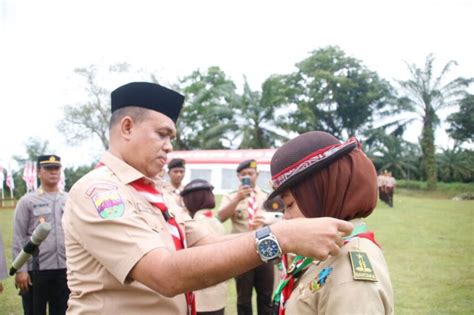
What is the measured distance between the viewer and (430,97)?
4.37 metres

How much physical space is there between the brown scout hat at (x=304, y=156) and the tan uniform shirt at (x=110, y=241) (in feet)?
1.80

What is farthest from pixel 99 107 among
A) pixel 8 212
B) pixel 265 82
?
pixel 8 212

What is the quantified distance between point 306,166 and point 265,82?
30.1m

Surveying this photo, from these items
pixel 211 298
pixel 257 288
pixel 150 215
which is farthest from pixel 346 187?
pixel 257 288

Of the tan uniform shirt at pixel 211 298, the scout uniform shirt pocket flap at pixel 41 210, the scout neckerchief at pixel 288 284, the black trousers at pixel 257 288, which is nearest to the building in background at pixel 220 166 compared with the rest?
the black trousers at pixel 257 288

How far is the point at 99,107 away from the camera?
109 ft

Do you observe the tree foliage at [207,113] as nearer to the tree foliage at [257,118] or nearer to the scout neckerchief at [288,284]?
the tree foliage at [257,118]

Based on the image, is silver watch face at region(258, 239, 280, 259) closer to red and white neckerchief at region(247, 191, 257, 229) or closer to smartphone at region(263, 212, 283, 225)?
smartphone at region(263, 212, 283, 225)

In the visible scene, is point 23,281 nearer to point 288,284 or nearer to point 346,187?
point 288,284

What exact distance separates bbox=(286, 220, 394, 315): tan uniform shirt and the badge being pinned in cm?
78

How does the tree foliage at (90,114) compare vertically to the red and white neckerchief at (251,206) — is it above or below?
above

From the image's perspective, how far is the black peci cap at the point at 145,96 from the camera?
196 centimetres

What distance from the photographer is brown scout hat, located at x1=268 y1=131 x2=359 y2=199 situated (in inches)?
60.9

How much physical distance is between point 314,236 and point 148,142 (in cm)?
100
